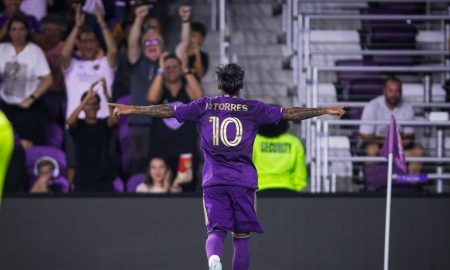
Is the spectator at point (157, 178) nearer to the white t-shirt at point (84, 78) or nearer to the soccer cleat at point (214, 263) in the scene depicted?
the white t-shirt at point (84, 78)

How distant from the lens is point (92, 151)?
48.7 feet

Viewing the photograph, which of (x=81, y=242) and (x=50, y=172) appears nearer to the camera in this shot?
(x=81, y=242)

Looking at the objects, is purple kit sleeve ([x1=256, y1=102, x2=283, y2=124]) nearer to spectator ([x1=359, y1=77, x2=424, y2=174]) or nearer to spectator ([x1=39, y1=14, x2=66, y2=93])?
spectator ([x1=359, y1=77, x2=424, y2=174])

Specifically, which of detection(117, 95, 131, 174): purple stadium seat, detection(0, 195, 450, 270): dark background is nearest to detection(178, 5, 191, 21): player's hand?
detection(117, 95, 131, 174): purple stadium seat

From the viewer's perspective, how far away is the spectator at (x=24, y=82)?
1484 cm

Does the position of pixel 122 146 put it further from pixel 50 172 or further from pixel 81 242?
pixel 81 242

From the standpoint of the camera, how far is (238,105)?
33.2 ft

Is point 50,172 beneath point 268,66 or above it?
beneath

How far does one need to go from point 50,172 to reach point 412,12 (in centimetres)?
566

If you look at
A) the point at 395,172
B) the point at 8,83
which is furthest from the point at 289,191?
the point at 8,83

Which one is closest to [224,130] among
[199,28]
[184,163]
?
[184,163]

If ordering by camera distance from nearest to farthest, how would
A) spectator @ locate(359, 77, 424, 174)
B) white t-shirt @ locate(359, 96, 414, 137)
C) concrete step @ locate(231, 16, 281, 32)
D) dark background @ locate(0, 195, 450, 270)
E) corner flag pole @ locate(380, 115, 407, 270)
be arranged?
corner flag pole @ locate(380, 115, 407, 270) < dark background @ locate(0, 195, 450, 270) < spectator @ locate(359, 77, 424, 174) < white t-shirt @ locate(359, 96, 414, 137) < concrete step @ locate(231, 16, 281, 32)

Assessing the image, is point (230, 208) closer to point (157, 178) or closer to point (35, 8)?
point (157, 178)

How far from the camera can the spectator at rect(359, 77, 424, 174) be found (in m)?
14.4
